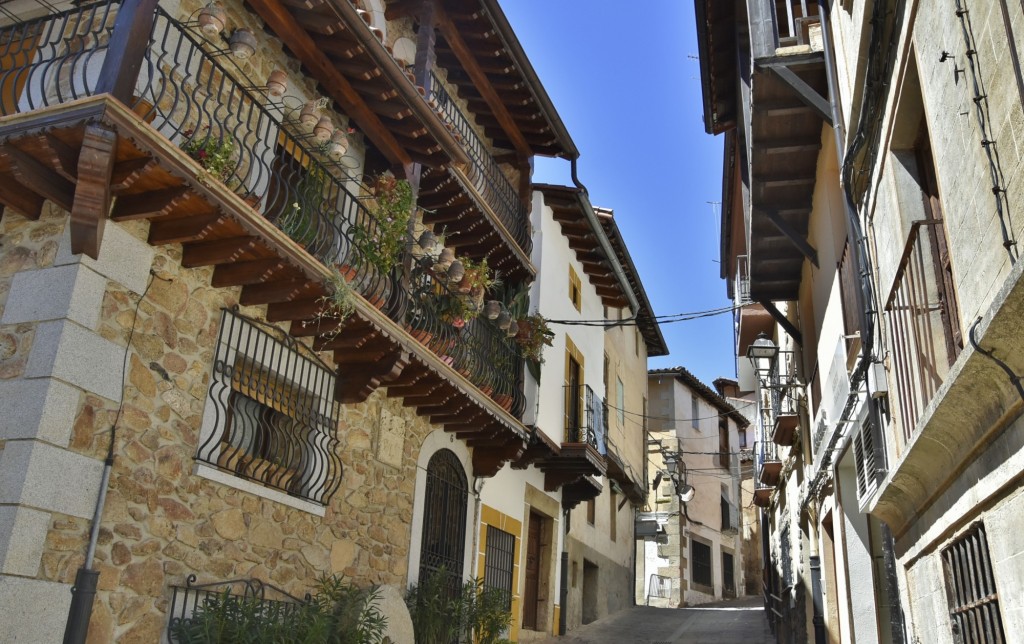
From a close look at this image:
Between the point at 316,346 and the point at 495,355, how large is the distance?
4.14 meters

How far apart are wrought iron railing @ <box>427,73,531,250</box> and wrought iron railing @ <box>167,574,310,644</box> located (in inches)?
270

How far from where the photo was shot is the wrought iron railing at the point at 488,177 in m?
12.8

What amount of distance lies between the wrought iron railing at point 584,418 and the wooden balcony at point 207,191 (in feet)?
16.4

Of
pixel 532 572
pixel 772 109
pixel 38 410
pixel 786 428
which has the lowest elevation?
pixel 38 410

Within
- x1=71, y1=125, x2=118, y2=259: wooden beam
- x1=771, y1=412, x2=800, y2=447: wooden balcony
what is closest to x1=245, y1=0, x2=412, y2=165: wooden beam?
x1=71, y1=125, x2=118, y2=259: wooden beam

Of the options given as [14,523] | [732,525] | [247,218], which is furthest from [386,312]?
[732,525]

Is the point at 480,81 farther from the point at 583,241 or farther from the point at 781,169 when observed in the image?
the point at 781,169

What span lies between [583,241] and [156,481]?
12.7m

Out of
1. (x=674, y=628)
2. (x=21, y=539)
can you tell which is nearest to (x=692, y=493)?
(x=674, y=628)

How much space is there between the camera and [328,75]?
952cm

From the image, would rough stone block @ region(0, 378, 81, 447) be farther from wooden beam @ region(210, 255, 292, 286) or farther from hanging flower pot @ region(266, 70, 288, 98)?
hanging flower pot @ region(266, 70, 288, 98)

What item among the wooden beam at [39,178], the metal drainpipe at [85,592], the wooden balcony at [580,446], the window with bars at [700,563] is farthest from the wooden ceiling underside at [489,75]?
the window with bars at [700,563]

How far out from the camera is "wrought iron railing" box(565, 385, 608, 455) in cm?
1644

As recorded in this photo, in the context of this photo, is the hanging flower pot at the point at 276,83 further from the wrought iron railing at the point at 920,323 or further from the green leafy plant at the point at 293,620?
the wrought iron railing at the point at 920,323
